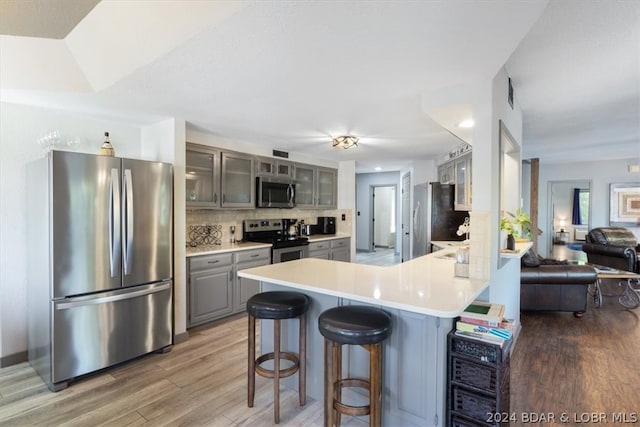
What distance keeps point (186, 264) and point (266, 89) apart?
2039mm

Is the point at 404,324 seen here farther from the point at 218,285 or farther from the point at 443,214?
the point at 443,214

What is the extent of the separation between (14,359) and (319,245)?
3.73 m

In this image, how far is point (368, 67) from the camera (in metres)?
2.10

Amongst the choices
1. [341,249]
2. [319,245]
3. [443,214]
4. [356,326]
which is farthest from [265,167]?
[356,326]

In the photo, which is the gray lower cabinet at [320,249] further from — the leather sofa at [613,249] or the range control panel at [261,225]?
the leather sofa at [613,249]

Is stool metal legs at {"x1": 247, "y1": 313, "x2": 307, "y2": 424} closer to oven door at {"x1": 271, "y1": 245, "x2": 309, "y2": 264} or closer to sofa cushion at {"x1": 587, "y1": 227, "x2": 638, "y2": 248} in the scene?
oven door at {"x1": 271, "y1": 245, "x2": 309, "y2": 264}

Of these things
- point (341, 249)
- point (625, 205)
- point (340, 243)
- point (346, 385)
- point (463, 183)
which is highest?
point (463, 183)

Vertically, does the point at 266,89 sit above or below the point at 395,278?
above

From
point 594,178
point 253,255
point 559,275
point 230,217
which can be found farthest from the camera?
point 594,178

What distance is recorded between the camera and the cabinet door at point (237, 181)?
4207mm

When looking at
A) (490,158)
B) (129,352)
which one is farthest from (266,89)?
(129,352)

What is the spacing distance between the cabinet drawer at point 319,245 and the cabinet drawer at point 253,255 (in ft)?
3.16

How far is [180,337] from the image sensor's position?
10.9 ft

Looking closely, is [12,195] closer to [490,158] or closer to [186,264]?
[186,264]
